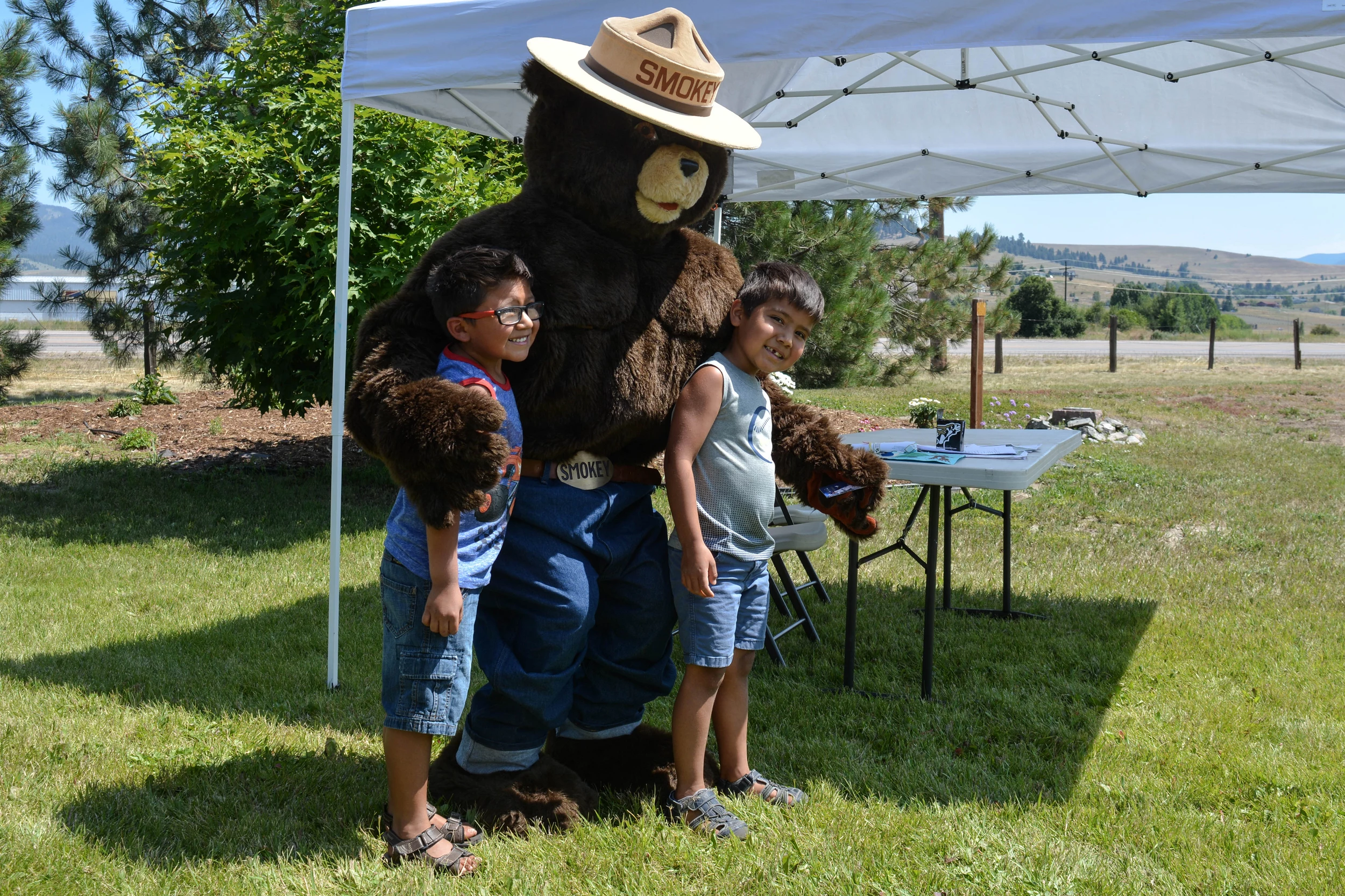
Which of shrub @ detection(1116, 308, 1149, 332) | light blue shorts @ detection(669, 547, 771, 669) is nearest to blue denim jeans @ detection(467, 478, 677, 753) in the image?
light blue shorts @ detection(669, 547, 771, 669)

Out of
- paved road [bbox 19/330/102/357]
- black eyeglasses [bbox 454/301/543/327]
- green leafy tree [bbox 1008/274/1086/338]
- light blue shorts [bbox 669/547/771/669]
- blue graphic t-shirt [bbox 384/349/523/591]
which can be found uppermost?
green leafy tree [bbox 1008/274/1086/338]

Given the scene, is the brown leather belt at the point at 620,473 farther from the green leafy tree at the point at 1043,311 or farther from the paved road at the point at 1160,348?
the green leafy tree at the point at 1043,311

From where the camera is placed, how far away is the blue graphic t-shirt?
239 centimetres

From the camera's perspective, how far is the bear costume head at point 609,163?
262 cm

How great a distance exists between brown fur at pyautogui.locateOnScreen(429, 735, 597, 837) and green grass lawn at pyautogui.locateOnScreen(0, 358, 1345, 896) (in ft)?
0.22

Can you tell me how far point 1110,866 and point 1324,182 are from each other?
4379mm

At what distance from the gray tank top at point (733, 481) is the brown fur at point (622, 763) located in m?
0.69

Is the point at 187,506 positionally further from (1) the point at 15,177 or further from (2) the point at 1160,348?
(2) the point at 1160,348

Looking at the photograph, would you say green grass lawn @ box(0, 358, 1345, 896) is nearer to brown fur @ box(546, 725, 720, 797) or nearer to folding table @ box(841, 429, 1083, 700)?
brown fur @ box(546, 725, 720, 797)

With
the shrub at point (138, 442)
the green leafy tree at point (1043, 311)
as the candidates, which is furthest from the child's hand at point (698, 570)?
the green leafy tree at point (1043, 311)

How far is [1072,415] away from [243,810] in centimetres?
1008

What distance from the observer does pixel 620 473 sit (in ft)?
9.11

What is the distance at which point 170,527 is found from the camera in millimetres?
6613

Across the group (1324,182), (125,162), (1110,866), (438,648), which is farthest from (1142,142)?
(125,162)
